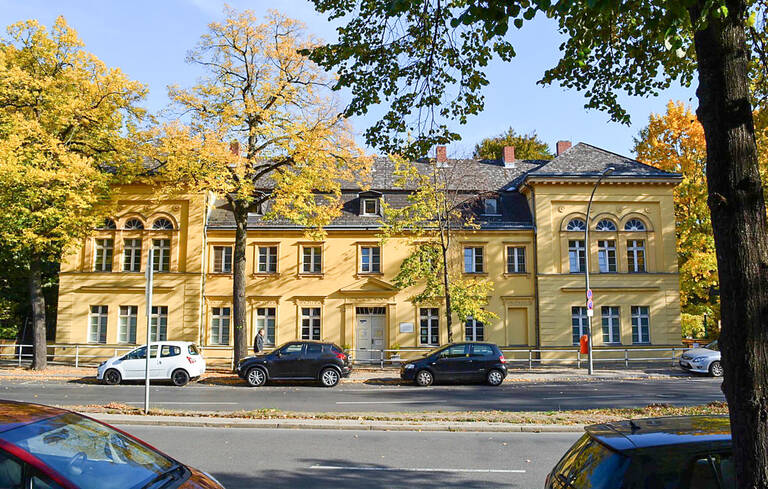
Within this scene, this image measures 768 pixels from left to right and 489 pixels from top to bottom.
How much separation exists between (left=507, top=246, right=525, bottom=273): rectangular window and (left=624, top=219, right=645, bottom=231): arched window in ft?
19.0

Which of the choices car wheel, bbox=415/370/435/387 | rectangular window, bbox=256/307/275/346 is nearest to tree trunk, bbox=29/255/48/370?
rectangular window, bbox=256/307/275/346

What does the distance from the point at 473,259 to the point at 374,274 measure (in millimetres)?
5481

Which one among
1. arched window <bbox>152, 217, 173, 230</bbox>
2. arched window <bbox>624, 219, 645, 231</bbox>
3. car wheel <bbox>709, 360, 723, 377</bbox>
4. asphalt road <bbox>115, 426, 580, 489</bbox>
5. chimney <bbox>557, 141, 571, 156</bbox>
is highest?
chimney <bbox>557, 141, 571, 156</bbox>

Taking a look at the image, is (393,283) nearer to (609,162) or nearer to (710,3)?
(609,162)

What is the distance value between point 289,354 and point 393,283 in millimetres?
10096

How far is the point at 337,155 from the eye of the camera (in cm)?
2269

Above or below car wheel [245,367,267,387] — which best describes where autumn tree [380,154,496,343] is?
above

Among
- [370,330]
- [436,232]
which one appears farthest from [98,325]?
[436,232]

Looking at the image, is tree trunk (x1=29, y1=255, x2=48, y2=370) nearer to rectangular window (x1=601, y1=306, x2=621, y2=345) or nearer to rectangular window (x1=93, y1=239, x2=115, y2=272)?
rectangular window (x1=93, y1=239, x2=115, y2=272)

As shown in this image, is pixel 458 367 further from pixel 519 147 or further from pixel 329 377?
pixel 519 147

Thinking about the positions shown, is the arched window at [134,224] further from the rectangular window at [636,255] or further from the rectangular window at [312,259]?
the rectangular window at [636,255]

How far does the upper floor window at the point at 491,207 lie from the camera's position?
30734 mm

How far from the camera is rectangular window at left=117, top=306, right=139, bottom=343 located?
2872cm

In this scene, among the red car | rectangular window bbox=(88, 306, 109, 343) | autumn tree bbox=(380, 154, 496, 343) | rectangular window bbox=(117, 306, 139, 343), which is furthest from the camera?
rectangular window bbox=(117, 306, 139, 343)
